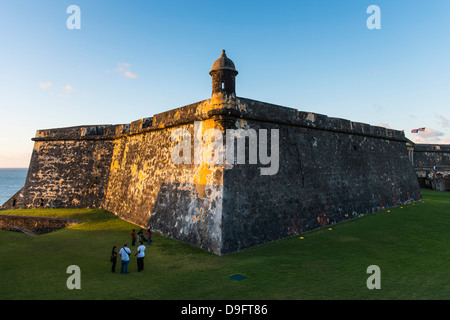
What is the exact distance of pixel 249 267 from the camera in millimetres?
7270

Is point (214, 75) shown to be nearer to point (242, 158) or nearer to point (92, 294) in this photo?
point (242, 158)

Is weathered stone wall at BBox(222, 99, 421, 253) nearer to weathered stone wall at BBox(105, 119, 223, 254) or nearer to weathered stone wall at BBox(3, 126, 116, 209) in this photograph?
weathered stone wall at BBox(105, 119, 223, 254)

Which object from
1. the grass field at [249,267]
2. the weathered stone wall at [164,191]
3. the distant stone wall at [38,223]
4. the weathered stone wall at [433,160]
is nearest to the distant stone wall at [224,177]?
the weathered stone wall at [164,191]

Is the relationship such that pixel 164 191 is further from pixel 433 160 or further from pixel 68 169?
pixel 433 160

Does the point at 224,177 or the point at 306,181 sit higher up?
the point at 224,177

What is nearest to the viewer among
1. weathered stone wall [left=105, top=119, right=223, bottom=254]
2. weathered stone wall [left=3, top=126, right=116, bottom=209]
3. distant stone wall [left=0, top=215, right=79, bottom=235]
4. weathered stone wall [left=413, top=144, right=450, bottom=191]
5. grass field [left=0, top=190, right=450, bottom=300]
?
grass field [left=0, top=190, right=450, bottom=300]

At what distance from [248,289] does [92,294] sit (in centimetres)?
329

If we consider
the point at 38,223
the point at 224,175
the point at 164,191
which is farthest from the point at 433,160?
the point at 38,223

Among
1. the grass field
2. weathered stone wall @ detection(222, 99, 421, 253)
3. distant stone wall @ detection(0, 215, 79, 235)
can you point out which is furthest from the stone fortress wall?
distant stone wall @ detection(0, 215, 79, 235)

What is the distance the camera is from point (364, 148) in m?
16.5

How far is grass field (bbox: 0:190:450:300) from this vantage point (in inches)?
229

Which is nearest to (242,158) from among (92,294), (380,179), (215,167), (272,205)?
(215,167)

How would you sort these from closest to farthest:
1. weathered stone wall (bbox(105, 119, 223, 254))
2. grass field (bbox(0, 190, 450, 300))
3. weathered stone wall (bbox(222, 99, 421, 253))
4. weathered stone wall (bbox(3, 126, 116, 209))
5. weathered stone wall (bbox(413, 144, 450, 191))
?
1. grass field (bbox(0, 190, 450, 300))
2. weathered stone wall (bbox(105, 119, 223, 254))
3. weathered stone wall (bbox(222, 99, 421, 253))
4. weathered stone wall (bbox(3, 126, 116, 209))
5. weathered stone wall (bbox(413, 144, 450, 191))

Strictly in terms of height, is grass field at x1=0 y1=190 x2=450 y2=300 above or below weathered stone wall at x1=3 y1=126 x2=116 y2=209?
below
